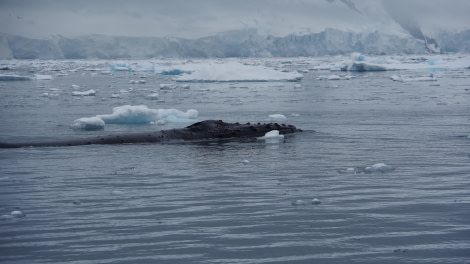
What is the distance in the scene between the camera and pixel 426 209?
6.00 meters

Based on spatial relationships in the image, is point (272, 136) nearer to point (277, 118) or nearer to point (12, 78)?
point (277, 118)

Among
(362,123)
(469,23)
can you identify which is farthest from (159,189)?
(469,23)

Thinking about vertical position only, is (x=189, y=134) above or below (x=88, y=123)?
below

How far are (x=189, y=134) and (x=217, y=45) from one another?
61.1 meters

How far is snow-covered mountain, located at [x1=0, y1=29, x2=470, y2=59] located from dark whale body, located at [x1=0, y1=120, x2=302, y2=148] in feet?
194

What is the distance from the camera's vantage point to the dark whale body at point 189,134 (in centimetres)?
1115

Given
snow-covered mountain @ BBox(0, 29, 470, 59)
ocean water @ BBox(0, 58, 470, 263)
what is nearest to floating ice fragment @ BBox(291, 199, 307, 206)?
ocean water @ BBox(0, 58, 470, 263)

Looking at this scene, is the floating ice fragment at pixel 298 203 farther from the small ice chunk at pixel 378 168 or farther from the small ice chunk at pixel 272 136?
the small ice chunk at pixel 272 136

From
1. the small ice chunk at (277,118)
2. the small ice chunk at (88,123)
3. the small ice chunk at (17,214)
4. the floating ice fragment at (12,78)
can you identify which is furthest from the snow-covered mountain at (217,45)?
the small ice chunk at (17,214)

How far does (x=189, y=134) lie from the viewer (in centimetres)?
1181

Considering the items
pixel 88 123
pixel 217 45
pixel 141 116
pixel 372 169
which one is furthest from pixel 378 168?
pixel 217 45

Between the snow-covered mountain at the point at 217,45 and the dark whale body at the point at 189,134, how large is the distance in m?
59.2

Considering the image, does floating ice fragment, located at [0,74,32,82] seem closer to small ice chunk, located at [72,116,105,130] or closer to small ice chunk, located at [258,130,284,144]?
small ice chunk, located at [72,116,105,130]

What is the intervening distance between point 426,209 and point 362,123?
8.41 meters
